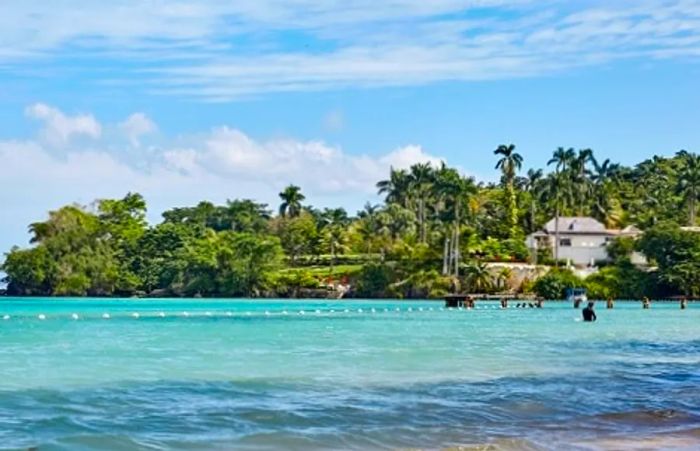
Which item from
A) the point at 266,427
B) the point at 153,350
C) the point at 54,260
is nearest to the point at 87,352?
the point at 153,350

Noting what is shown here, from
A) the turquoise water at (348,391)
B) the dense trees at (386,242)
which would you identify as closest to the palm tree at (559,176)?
the dense trees at (386,242)

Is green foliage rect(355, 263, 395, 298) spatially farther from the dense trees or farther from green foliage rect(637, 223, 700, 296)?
green foliage rect(637, 223, 700, 296)

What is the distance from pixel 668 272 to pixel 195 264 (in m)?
63.0

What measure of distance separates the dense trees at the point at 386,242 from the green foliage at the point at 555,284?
170 millimetres

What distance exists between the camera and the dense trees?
133875mm

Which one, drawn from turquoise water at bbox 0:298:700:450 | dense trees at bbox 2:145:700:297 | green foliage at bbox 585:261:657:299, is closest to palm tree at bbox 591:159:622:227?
dense trees at bbox 2:145:700:297

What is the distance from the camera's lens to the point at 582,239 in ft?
440

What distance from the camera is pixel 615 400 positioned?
80.8ft

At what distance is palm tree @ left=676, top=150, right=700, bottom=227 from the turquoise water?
313 ft

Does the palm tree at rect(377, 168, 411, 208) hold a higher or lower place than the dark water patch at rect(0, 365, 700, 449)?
higher

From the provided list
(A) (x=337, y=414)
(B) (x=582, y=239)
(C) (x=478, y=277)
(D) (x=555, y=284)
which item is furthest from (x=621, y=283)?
(A) (x=337, y=414)

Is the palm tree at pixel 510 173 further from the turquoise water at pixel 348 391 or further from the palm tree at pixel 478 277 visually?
the turquoise water at pixel 348 391

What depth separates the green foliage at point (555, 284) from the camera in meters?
126

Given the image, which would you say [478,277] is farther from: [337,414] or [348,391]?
[337,414]
